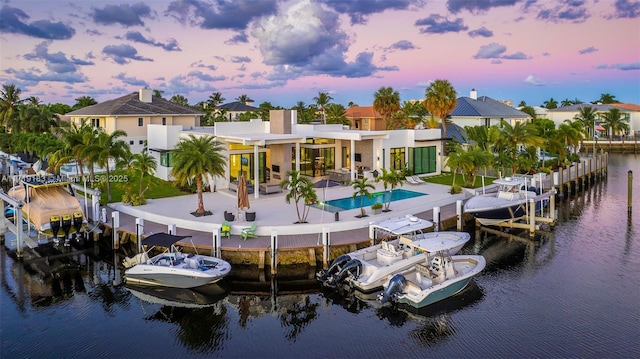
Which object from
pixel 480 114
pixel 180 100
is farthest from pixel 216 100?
pixel 480 114

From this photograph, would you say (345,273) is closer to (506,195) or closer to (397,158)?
(506,195)

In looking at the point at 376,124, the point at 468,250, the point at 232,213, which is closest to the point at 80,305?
the point at 232,213

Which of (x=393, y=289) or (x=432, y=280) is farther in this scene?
(x=432, y=280)

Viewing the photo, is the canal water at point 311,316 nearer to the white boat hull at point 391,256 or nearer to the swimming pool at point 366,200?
the white boat hull at point 391,256

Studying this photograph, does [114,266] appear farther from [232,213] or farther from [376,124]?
[376,124]

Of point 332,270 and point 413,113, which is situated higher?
point 413,113

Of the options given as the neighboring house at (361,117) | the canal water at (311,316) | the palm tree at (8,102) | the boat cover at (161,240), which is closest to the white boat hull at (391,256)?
the canal water at (311,316)
